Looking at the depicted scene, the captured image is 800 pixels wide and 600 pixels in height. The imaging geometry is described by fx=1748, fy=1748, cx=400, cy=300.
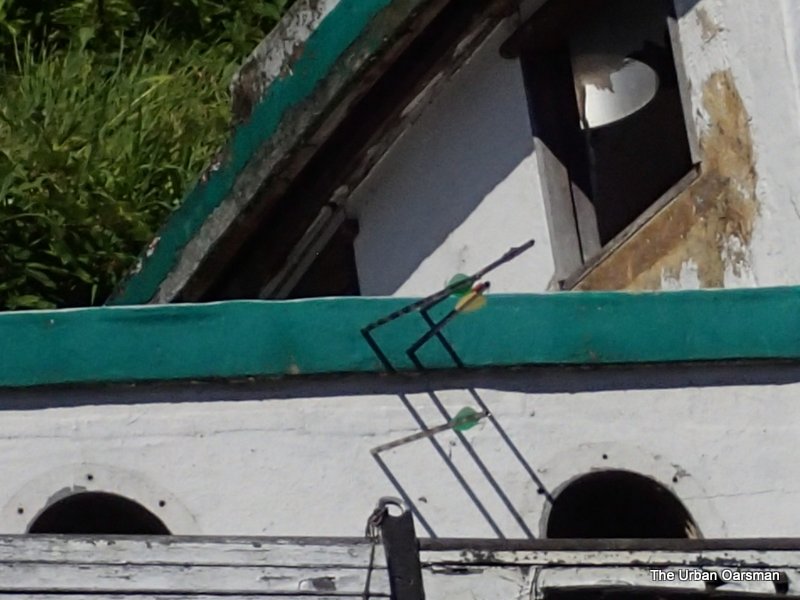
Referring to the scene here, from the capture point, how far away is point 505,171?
5039 mm

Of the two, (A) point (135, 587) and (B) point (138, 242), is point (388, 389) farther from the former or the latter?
(B) point (138, 242)

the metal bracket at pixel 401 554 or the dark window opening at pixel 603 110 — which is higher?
the dark window opening at pixel 603 110

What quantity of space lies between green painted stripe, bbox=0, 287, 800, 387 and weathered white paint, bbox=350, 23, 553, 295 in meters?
1.29

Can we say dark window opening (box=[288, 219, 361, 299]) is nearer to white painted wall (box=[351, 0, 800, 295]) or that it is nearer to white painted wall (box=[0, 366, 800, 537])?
white painted wall (box=[351, 0, 800, 295])

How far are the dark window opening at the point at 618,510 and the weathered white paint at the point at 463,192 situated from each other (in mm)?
931

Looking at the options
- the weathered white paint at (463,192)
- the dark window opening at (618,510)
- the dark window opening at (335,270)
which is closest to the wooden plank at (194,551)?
the dark window opening at (618,510)

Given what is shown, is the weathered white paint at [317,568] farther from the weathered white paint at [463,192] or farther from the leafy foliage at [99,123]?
the leafy foliage at [99,123]

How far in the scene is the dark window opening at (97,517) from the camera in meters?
3.70

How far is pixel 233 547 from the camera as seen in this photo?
320 centimetres

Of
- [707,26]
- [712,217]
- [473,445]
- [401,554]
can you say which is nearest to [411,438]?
[473,445]

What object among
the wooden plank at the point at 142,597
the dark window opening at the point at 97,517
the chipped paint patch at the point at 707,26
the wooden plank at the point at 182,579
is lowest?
the wooden plank at the point at 142,597

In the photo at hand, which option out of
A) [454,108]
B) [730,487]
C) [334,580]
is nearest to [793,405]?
[730,487]

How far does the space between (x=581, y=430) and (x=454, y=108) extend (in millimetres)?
1728

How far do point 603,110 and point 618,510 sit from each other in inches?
53.8
